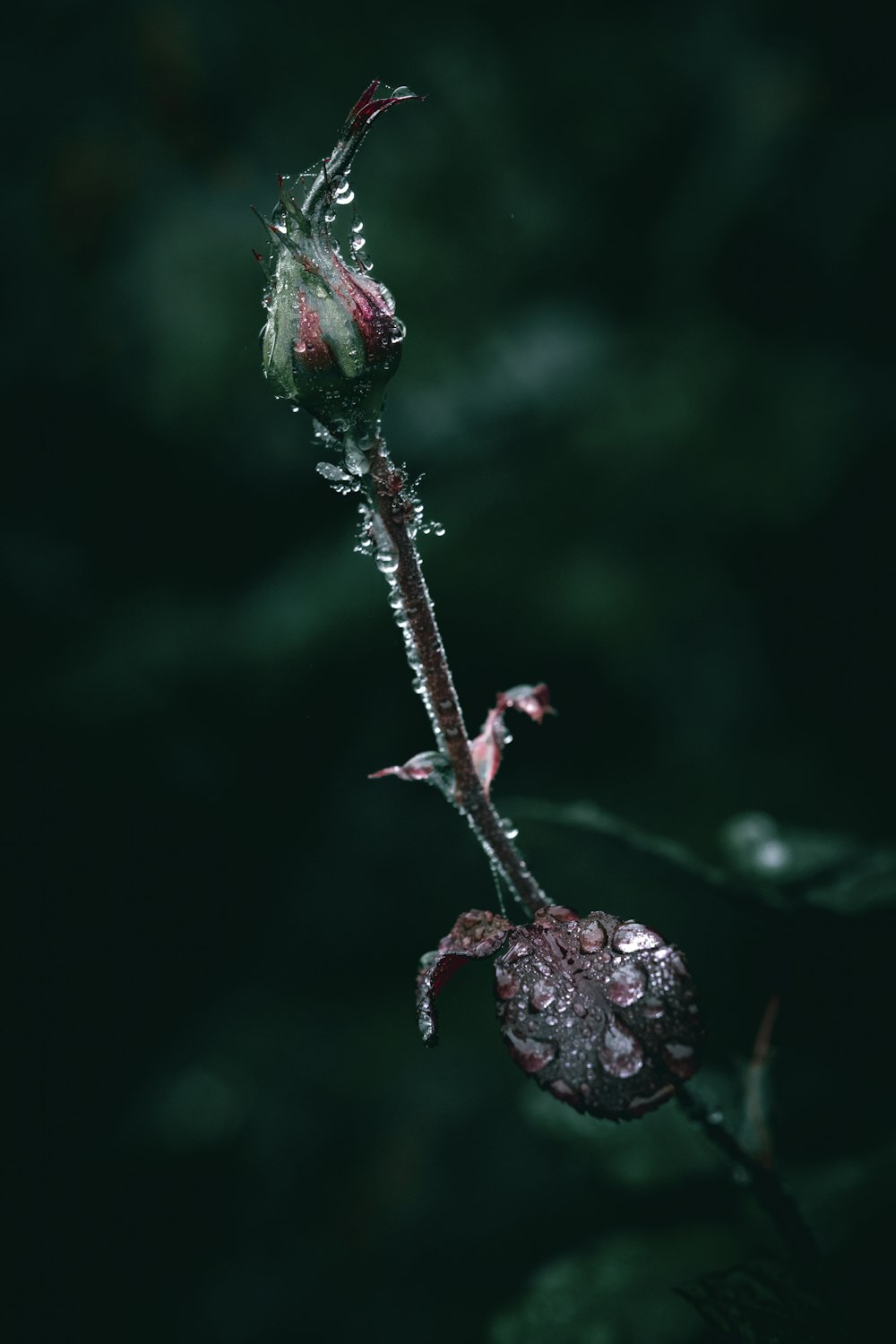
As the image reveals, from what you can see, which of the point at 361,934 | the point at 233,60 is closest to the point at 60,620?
the point at 361,934

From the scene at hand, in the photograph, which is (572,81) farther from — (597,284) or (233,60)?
(233,60)

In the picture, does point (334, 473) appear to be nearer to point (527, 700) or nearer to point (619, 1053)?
point (527, 700)

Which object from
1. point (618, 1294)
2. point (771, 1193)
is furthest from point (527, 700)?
point (618, 1294)

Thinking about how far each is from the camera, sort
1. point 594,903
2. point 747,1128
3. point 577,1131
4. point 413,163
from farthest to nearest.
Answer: point 413,163, point 594,903, point 577,1131, point 747,1128

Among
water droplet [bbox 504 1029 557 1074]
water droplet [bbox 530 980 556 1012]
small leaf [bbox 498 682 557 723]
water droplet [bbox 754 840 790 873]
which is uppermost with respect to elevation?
small leaf [bbox 498 682 557 723]

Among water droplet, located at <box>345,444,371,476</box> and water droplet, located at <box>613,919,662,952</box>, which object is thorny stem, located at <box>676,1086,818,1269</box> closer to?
water droplet, located at <box>613,919,662,952</box>

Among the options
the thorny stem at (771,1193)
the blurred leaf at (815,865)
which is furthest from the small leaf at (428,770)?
the blurred leaf at (815,865)

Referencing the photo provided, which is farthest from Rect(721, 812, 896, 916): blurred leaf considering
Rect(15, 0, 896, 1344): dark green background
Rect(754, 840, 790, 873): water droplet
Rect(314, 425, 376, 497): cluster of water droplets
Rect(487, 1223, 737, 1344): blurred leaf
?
Rect(314, 425, 376, 497): cluster of water droplets
